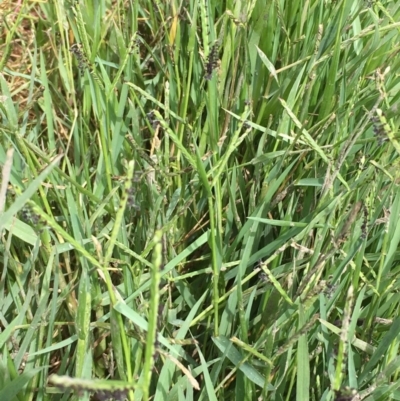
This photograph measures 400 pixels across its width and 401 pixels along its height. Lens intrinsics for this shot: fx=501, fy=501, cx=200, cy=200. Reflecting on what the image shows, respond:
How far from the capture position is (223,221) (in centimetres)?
86

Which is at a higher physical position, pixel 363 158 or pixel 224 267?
pixel 363 158

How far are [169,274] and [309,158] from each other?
1.09 ft

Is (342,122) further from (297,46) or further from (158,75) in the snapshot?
(158,75)

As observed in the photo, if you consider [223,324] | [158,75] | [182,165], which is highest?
[158,75]

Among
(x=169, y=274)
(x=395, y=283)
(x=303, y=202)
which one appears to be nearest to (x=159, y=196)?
(x=169, y=274)

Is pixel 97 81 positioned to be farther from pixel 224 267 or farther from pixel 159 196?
pixel 224 267

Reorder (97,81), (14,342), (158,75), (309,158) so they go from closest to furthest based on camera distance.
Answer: (14,342) < (97,81) < (309,158) < (158,75)

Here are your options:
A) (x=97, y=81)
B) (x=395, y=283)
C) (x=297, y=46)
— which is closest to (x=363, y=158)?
(x=395, y=283)

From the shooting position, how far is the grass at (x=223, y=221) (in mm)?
634

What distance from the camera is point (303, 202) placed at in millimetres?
861

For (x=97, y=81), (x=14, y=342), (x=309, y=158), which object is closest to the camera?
(x=14, y=342)

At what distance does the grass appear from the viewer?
63 cm

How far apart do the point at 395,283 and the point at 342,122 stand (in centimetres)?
27

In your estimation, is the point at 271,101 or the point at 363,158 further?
the point at 271,101
